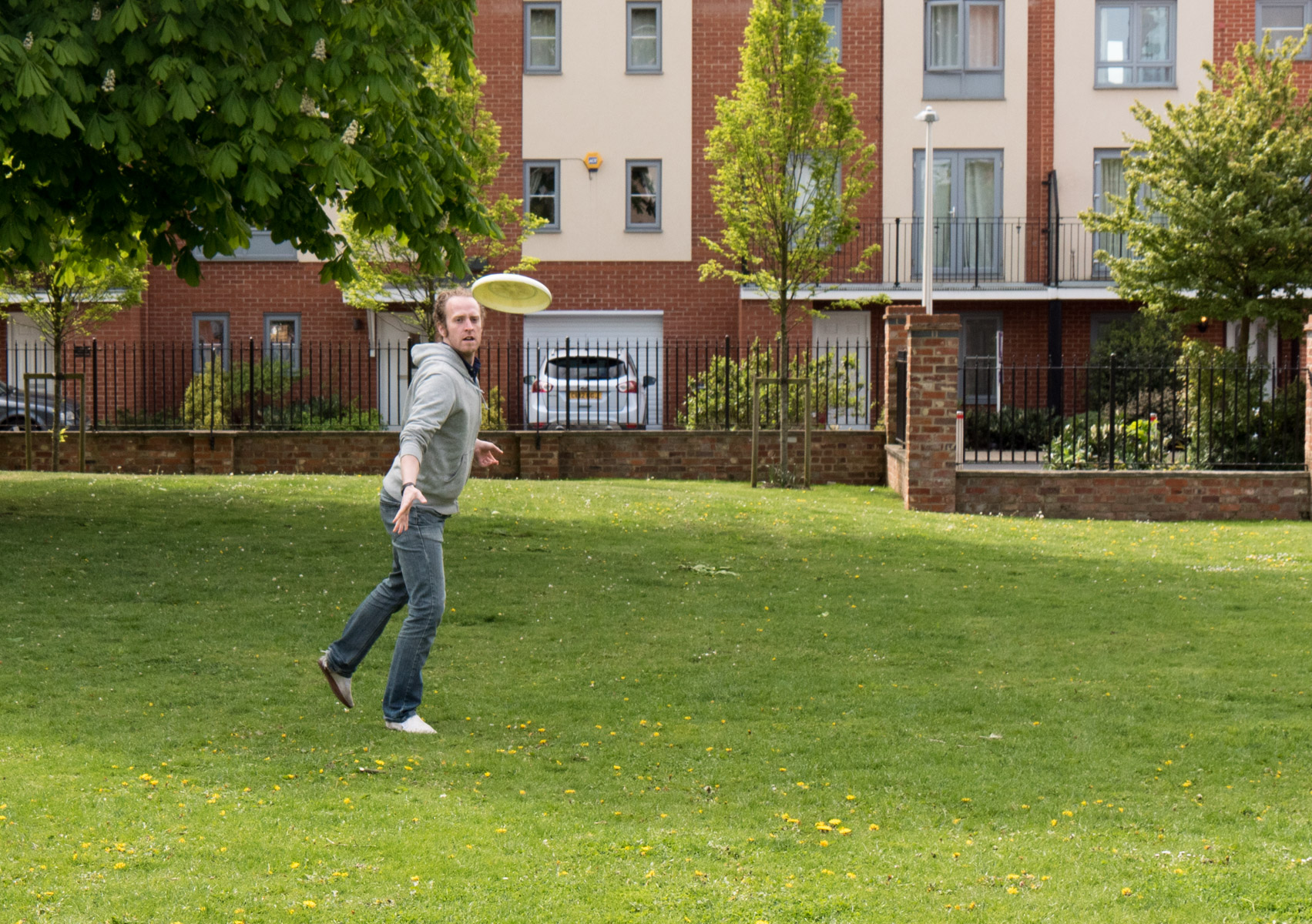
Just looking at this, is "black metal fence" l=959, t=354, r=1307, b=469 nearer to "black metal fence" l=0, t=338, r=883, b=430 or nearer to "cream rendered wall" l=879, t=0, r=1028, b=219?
"black metal fence" l=0, t=338, r=883, b=430

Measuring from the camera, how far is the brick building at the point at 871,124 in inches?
1110

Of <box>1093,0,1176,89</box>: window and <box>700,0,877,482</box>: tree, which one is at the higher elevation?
<box>1093,0,1176,89</box>: window

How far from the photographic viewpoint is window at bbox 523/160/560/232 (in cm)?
2852

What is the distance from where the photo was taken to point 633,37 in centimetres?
2841

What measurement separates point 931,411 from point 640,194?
46.6ft

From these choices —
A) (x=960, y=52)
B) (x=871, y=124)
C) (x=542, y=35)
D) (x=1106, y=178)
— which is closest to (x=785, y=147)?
(x=871, y=124)

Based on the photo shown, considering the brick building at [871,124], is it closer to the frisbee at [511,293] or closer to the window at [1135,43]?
the window at [1135,43]

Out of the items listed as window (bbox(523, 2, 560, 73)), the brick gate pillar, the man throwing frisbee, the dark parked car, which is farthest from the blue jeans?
window (bbox(523, 2, 560, 73))

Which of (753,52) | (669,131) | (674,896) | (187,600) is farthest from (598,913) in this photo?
(669,131)

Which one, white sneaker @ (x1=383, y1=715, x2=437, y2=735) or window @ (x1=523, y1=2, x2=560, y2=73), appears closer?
white sneaker @ (x1=383, y1=715, x2=437, y2=735)

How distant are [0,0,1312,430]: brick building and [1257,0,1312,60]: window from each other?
0.18ft

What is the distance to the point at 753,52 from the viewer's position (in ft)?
64.3

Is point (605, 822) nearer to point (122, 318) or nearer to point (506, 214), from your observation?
point (506, 214)

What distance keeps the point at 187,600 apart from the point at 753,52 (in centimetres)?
1287
